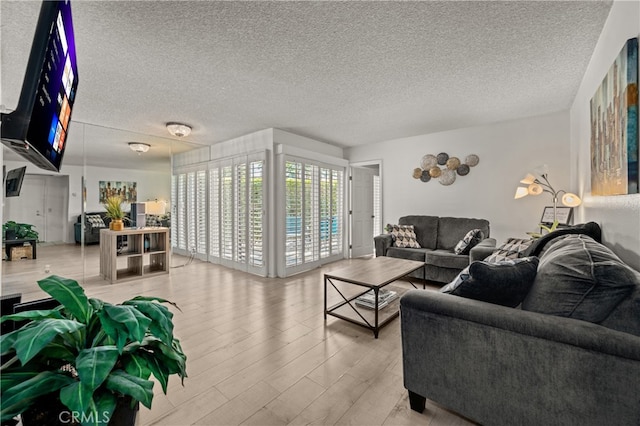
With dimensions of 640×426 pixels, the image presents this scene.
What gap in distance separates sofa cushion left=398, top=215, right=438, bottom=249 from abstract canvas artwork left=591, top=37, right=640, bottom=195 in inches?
95.2

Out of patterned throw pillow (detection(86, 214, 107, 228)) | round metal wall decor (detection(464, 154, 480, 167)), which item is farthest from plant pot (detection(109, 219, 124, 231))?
round metal wall decor (detection(464, 154, 480, 167))

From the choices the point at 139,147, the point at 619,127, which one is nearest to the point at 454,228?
the point at 619,127

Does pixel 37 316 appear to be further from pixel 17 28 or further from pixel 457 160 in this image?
pixel 457 160

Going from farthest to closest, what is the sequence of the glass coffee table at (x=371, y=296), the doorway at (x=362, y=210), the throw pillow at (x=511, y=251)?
the doorway at (x=362, y=210) < the throw pillow at (x=511, y=251) < the glass coffee table at (x=371, y=296)

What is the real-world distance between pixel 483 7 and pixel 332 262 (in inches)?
171

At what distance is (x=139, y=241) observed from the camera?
14.4ft

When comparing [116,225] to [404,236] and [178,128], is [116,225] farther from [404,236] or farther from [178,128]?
[404,236]

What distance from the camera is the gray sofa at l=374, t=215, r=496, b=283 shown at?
370 cm

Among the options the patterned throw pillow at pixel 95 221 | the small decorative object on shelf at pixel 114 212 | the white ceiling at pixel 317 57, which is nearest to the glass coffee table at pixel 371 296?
the white ceiling at pixel 317 57

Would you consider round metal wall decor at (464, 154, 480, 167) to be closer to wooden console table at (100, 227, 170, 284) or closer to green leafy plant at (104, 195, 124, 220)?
wooden console table at (100, 227, 170, 284)

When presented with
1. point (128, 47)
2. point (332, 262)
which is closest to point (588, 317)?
point (128, 47)

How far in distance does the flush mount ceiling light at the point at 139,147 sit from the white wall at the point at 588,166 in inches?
227

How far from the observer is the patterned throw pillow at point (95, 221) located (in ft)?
13.0

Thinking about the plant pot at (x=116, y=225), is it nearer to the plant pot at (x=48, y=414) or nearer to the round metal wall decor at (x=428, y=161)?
the plant pot at (x=48, y=414)
